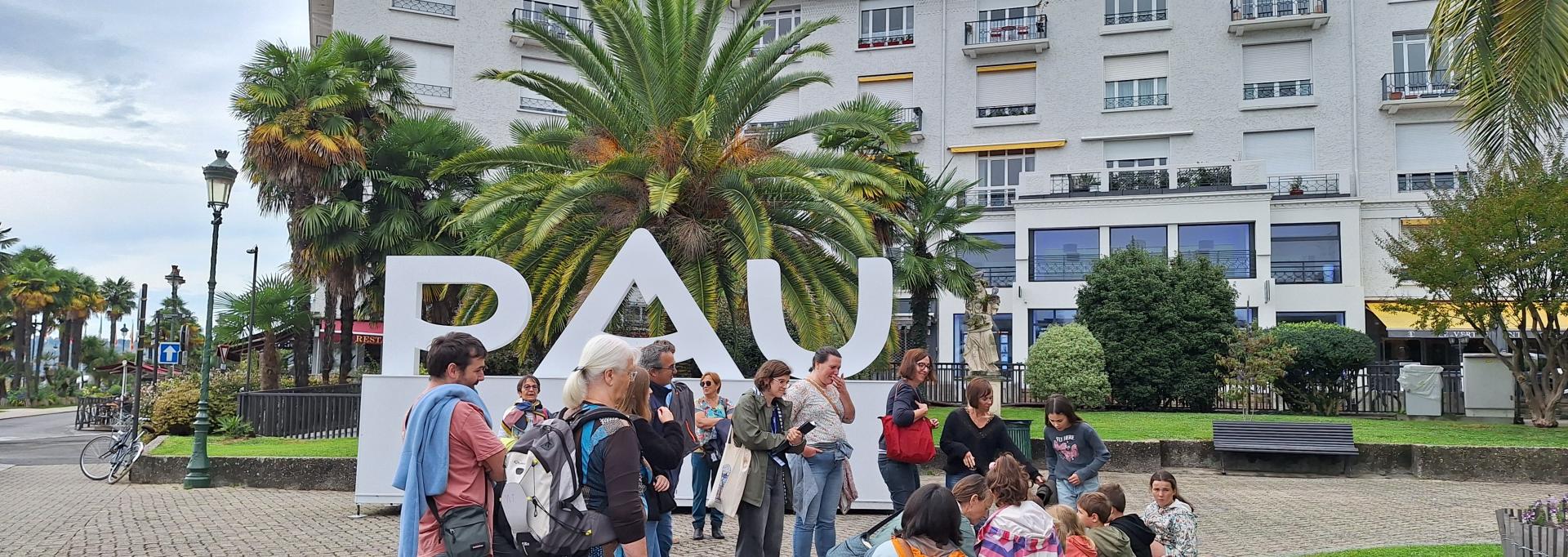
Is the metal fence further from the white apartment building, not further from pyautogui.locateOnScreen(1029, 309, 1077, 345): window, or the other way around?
pyautogui.locateOnScreen(1029, 309, 1077, 345): window

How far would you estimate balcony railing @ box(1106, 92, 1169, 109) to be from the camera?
32906 millimetres

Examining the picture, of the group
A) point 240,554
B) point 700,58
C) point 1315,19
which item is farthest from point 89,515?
point 1315,19

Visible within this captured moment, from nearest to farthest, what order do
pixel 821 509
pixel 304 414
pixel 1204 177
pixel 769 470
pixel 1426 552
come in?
pixel 769 470 → pixel 821 509 → pixel 1426 552 → pixel 304 414 → pixel 1204 177

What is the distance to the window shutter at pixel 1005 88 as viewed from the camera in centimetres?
3428

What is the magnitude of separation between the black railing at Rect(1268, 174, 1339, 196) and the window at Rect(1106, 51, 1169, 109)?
14.0 ft

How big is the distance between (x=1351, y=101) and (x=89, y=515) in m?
32.4

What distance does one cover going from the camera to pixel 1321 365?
72.9 ft

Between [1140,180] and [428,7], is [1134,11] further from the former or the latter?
[428,7]

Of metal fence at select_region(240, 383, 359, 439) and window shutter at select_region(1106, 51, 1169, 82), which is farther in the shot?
window shutter at select_region(1106, 51, 1169, 82)

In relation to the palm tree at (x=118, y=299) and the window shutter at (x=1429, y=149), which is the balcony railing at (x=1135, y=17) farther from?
the palm tree at (x=118, y=299)

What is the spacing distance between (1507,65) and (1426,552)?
3.93 meters

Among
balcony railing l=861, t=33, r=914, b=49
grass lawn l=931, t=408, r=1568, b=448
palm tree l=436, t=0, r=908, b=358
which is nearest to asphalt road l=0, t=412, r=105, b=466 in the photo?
palm tree l=436, t=0, r=908, b=358

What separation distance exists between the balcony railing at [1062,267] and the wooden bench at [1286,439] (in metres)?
15.4

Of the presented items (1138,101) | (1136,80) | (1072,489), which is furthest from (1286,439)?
(1136,80)
